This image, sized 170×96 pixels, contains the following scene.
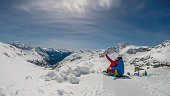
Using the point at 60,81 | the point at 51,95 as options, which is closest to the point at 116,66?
the point at 60,81

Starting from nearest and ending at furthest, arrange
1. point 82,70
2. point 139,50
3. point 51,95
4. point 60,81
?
point 51,95
point 60,81
point 82,70
point 139,50

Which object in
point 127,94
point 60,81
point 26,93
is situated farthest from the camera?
point 60,81

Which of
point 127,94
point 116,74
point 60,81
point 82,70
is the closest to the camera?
point 127,94

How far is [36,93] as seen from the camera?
666 centimetres

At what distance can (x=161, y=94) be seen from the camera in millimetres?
7555

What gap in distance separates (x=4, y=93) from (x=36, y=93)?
166 centimetres

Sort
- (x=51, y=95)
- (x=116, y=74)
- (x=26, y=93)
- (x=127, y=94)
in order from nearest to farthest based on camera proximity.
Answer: (x=26, y=93) < (x=51, y=95) < (x=127, y=94) < (x=116, y=74)

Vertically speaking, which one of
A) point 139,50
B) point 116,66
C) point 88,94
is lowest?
point 88,94

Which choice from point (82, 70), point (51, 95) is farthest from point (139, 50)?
point (51, 95)

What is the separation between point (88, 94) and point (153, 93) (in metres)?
4.82

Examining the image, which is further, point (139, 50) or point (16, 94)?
point (139, 50)

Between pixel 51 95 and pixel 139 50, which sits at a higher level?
pixel 139 50

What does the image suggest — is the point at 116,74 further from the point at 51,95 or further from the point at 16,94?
the point at 16,94

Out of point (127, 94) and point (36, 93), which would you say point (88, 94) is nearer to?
point (127, 94)
